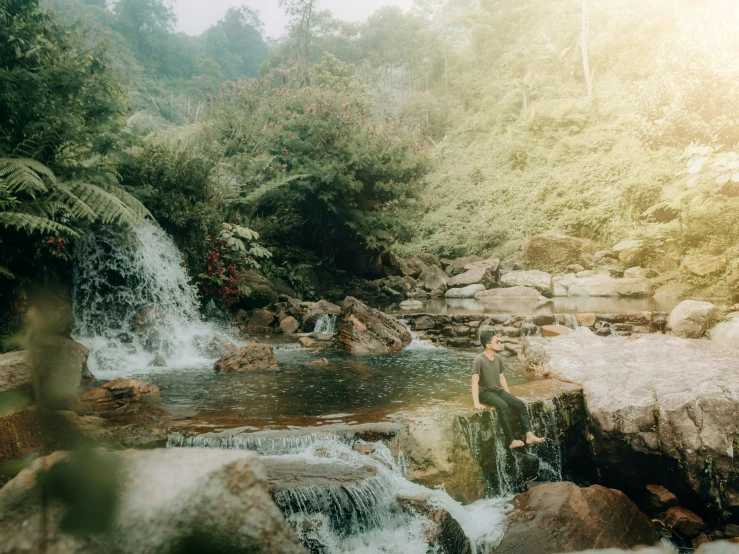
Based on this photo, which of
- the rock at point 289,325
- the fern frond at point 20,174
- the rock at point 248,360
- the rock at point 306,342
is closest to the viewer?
the fern frond at point 20,174

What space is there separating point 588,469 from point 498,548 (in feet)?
7.41

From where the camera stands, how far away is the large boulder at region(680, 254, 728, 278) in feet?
45.1

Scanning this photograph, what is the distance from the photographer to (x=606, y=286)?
16.4 metres

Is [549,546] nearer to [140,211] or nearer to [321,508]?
[321,508]

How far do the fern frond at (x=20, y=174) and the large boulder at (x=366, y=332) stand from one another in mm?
5973

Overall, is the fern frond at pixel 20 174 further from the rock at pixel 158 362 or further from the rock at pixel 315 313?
the rock at pixel 315 313

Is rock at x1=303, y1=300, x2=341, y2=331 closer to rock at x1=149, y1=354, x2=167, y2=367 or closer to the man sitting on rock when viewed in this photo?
rock at x1=149, y1=354, x2=167, y2=367

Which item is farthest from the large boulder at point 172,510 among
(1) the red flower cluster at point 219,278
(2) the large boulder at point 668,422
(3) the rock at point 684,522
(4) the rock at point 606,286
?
(4) the rock at point 606,286

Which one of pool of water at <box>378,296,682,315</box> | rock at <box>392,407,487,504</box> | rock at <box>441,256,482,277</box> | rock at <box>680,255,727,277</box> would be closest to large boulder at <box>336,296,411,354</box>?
pool of water at <box>378,296,682,315</box>

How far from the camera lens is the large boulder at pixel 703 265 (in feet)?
45.1

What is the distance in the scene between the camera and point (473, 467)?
5398mm

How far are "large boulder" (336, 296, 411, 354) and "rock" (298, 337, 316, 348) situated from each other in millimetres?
615

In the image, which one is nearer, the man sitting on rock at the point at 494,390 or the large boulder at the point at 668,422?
the large boulder at the point at 668,422

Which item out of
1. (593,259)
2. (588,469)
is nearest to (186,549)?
(588,469)
